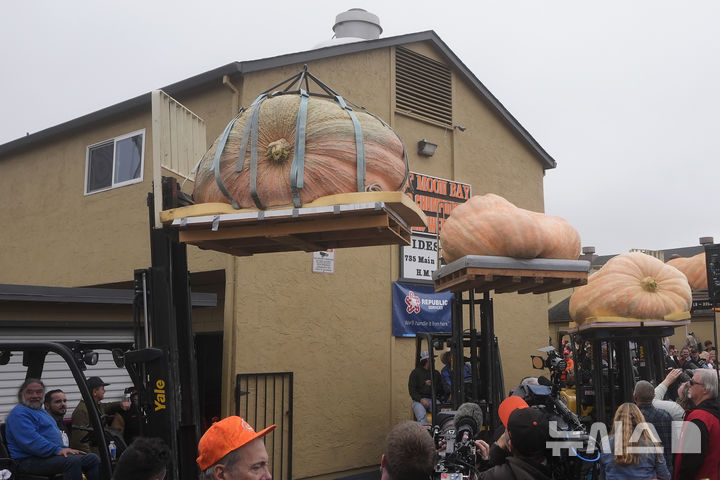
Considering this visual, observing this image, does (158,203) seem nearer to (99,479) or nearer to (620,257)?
(99,479)

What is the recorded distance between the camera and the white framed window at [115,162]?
1276 centimetres

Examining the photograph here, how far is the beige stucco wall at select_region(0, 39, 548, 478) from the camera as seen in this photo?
11.0m

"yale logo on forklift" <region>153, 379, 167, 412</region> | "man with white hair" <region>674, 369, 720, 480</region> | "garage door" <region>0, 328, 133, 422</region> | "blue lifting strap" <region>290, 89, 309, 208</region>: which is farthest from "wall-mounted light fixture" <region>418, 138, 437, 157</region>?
"yale logo on forklift" <region>153, 379, 167, 412</region>

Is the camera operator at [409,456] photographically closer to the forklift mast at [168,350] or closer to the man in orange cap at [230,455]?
the man in orange cap at [230,455]

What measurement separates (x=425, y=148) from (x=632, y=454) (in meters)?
9.18

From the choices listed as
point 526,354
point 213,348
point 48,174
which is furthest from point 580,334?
point 48,174

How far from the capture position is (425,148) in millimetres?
13742

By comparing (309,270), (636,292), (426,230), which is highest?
(426,230)

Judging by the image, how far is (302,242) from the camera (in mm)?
5508

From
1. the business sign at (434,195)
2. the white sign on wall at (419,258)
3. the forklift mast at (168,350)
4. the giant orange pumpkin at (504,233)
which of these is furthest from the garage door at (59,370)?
the business sign at (434,195)

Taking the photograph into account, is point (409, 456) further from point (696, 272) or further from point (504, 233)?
point (696, 272)

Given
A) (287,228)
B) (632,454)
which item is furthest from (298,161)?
(632,454)

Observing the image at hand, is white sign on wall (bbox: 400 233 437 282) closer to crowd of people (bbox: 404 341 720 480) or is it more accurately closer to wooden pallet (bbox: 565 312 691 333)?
wooden pallet (bbox: 565 312 691 333)

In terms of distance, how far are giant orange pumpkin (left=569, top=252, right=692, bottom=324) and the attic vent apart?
5.32m
